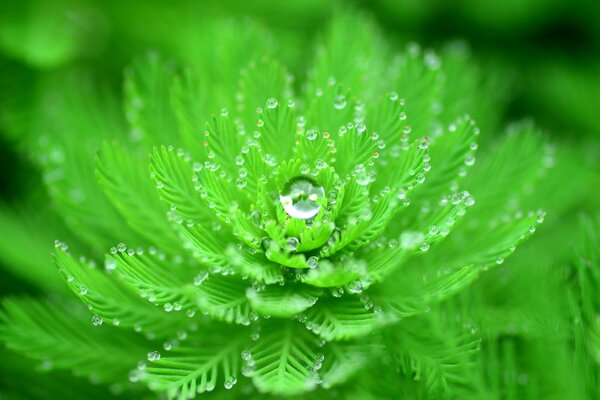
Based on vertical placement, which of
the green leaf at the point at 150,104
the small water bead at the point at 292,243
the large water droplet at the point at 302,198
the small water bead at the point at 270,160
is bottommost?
the small water bead at the point at 292,243

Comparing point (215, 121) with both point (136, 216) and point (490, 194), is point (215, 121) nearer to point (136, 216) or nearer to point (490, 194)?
point (136, 216)

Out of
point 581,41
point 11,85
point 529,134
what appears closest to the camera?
point 529,134

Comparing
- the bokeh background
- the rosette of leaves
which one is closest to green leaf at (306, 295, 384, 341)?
the rosette of leaves

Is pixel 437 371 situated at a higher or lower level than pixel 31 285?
lower

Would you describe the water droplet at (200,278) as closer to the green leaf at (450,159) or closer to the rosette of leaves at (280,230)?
the rosette of leaves at (280,230)

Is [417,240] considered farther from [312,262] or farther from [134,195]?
[134,195]

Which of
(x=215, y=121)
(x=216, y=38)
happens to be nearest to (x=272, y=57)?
(x=216, y=38)

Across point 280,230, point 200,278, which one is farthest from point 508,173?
point 200,278

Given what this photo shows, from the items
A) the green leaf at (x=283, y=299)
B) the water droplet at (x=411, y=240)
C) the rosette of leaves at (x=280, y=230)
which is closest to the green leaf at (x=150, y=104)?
the rosette of leaves at (x=280, y=230)
